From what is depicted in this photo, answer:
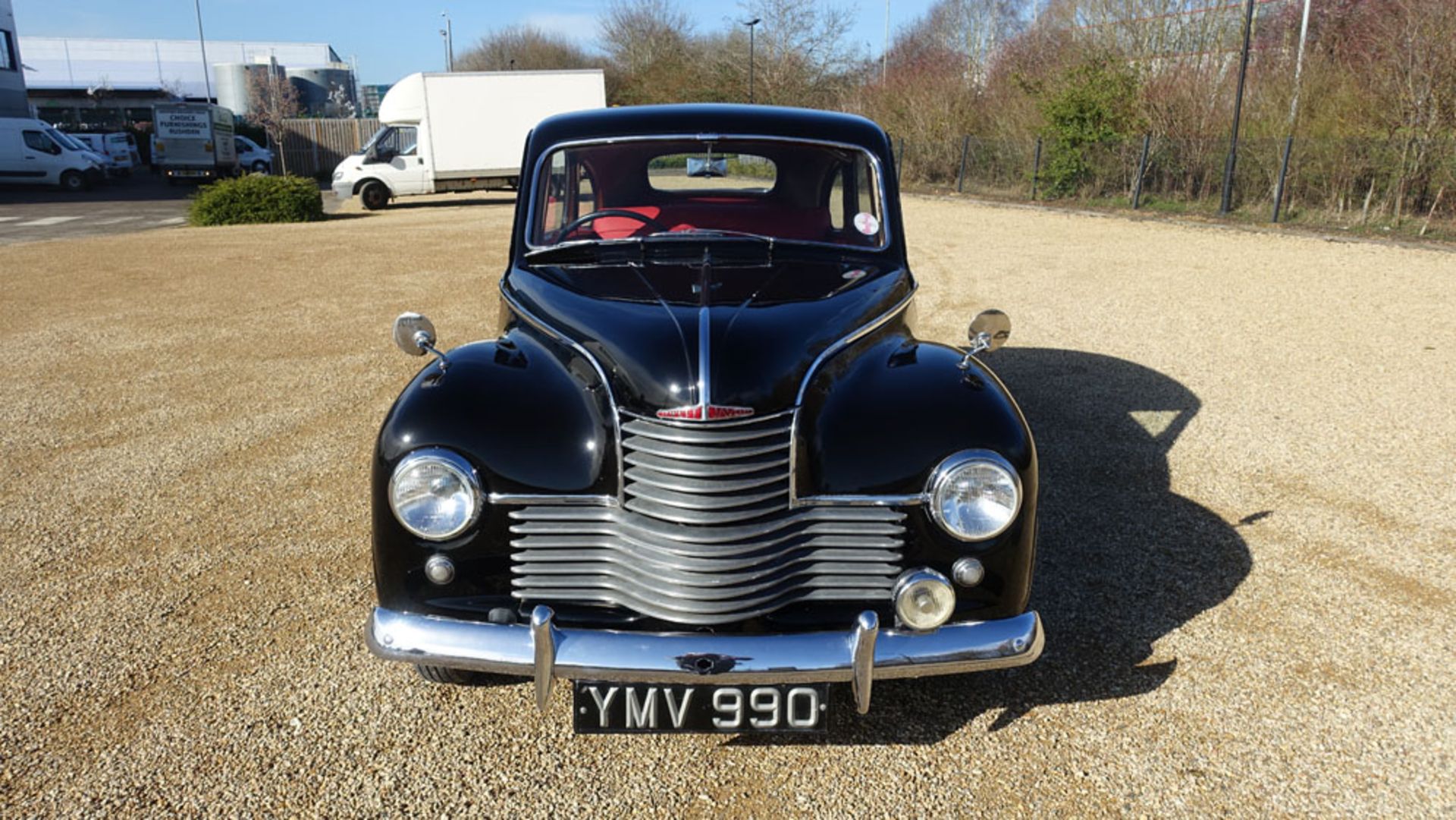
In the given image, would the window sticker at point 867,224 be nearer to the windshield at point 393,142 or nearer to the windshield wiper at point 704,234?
the windshield wiper at point 704,234

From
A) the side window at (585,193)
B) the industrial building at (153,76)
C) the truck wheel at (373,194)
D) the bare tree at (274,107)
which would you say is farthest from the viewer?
the industrial building at (153,76)

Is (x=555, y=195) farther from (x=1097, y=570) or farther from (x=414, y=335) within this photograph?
(x=1097, y=570)

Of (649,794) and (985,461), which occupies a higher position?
(985,461)

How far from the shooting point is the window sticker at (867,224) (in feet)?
12.6

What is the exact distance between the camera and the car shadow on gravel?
2984 millimetres

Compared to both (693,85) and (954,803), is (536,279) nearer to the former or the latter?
(954,803)

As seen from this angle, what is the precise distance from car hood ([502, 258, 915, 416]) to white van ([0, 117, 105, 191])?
29.2 metres

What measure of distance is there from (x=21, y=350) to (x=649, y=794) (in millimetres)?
7622

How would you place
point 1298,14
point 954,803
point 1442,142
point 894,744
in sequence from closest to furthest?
1. point 954,803
2. point 894,744
3. point 1442,142
4. point 1298,14

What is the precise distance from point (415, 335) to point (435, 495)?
0.75 meters

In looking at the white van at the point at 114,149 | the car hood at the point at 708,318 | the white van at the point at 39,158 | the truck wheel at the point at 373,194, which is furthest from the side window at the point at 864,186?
the white van at the point at 114,149

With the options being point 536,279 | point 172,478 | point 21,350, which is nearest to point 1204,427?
point 536,279

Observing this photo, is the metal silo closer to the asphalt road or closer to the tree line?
the asphalt road

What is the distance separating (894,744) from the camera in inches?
111
